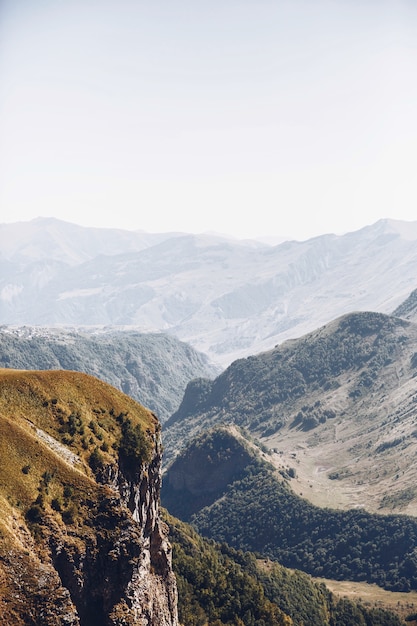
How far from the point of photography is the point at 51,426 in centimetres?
7638

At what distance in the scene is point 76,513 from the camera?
6581cm

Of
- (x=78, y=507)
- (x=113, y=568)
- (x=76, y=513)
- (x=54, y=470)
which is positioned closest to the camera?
(x=76, y=513)

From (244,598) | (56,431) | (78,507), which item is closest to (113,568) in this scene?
(78,507)

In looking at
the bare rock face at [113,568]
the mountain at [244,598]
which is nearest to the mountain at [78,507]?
the bare rock face at [113,568]

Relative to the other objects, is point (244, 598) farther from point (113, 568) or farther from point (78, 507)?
point (78, 507)

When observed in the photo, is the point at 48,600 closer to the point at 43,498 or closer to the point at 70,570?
the point at 70,570

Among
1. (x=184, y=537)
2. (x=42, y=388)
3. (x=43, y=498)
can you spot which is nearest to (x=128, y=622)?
(x=43, y=498)

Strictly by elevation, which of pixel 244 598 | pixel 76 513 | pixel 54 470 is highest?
pixel 54 470

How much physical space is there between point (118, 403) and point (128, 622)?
32.1 meters

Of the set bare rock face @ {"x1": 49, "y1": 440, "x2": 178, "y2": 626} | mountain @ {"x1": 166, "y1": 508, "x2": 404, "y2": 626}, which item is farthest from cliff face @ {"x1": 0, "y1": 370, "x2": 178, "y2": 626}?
mountain @ {"x1": 166, "y1": 508, "x2": 404, "y2": 626}

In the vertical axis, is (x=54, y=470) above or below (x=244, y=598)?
above

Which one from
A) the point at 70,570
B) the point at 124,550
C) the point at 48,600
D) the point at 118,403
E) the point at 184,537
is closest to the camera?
the point at 48,600

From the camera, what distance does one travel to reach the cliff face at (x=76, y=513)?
2254 inches

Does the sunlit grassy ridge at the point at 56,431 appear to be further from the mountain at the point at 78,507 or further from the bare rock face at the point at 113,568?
the bare rock face at the point at 113,568
